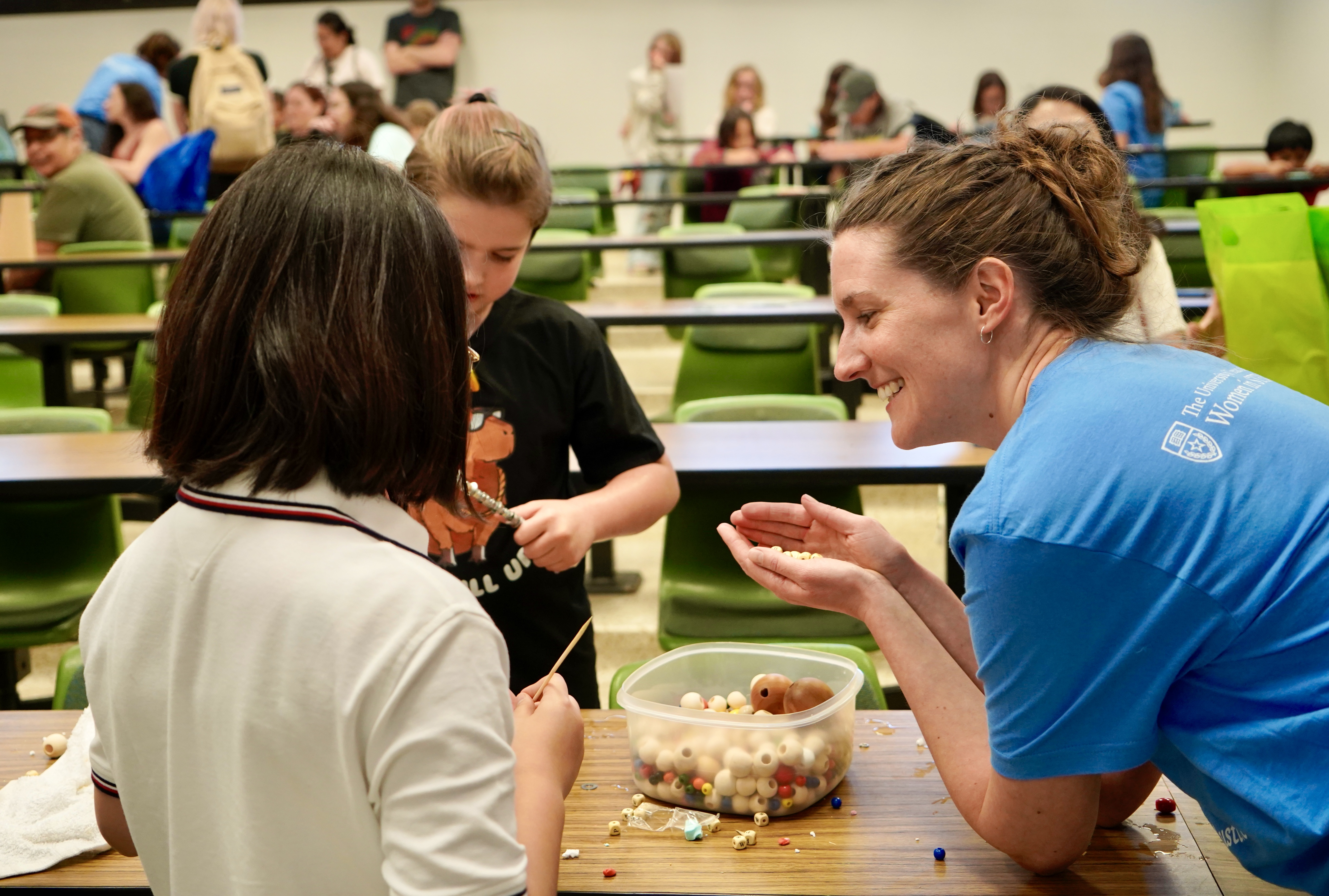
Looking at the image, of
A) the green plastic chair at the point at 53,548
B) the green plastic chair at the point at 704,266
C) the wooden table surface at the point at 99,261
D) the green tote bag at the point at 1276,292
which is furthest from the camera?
the green plastic chair at the point at 704,266

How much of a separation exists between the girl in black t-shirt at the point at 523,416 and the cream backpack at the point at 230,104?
210 inches

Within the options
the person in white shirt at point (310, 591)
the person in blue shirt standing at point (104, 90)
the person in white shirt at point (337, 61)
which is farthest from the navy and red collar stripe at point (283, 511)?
the person in white shirt at point (337, 61)

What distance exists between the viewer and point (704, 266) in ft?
19.0

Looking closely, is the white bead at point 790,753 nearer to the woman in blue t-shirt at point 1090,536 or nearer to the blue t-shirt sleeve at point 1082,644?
the woman in blue t-shirt at point 1090,536

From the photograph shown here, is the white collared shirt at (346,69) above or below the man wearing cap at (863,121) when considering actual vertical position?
above

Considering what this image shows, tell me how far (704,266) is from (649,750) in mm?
4764

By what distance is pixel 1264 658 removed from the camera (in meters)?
0.91

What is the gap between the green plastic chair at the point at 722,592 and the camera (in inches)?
94.7

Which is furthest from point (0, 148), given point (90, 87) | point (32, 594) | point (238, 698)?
point (238, 698)

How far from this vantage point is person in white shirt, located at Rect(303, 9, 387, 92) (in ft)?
26.8

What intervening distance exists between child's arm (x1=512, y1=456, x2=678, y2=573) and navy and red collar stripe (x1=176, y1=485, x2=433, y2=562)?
0.57 m

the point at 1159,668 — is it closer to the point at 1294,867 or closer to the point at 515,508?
the point at 1294,867

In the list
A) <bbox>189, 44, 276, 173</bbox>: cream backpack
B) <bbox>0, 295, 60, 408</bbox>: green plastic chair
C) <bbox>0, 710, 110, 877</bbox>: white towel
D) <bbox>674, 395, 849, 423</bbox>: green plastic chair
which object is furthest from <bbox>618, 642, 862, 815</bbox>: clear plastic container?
<bbox>189, 44, 276, 173</bbox>: cream backpack

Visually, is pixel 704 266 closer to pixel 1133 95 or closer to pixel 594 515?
pixel 1133 95
